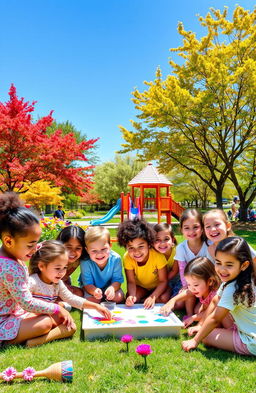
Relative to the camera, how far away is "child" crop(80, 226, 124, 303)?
3.46 meters

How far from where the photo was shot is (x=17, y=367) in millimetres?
2303

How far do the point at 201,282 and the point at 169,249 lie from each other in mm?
913

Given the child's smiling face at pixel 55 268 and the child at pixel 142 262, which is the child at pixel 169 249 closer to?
the child at pixel 142 262

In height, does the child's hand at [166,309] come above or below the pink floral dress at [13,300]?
below

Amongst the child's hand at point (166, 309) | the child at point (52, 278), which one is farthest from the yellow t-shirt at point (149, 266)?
the child at point (52, 278)

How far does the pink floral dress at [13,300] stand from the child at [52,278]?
301mm

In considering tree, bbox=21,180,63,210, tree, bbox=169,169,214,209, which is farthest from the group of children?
tree, bbox=169,169,214,209

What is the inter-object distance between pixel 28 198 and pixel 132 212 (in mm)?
7664

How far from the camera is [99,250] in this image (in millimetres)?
3467

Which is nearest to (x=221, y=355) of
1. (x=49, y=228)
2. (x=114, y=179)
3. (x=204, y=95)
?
(x=49, y=228)

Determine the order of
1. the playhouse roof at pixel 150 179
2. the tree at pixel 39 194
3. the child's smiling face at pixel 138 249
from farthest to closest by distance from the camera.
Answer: the tree at pixel 39 194 < the playhouse roof at pixel 150 179 < the child's smiling face at pixel 138 249

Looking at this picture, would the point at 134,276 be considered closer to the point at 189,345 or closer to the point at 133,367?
the point at 189,345

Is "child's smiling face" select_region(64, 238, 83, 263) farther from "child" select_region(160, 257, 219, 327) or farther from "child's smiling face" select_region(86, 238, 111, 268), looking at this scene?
"child" select_region(160, 257, 219, 327)

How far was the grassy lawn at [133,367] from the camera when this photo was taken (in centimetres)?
200
